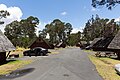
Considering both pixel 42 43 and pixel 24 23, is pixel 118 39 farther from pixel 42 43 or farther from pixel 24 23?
pixel 24 23

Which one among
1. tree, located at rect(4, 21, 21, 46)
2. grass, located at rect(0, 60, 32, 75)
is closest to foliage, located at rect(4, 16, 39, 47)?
tree, located at rect(4, 21, 21, 46)

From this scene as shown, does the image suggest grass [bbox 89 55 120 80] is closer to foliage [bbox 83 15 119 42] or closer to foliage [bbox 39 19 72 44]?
foliage [bbox 83 15 119 42]

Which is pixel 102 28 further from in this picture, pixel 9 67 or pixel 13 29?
pixel 9 67

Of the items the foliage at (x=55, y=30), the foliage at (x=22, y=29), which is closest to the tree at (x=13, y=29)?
the foliage at (x=22, y=29)

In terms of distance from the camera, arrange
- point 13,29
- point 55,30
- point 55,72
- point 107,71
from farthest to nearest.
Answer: point 55,30 → point 13,29 → point 107,71 → point 55,72

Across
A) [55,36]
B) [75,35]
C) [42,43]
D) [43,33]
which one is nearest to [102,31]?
[42,43]

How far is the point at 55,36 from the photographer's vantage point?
467ft

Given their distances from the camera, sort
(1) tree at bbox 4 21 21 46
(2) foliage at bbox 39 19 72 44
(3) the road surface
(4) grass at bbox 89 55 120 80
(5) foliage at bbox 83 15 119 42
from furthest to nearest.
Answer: (2) foliage at bbox 39 19 72 44 < (1) tree at bbox 4 21 21 46 < (5) foliage at bbox 83 15 119 42 < (4) grass at bbox 89 55 120 80 < (3) the road surface

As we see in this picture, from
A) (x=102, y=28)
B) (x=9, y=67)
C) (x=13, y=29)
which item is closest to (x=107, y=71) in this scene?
(x=9, y=67)

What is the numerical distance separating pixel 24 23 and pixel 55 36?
21.0m

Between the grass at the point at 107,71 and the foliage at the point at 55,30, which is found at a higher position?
the foliage at the point at 55,30

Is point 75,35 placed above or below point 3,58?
above

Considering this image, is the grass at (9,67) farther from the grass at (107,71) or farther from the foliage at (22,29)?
the foliage at (22,29)

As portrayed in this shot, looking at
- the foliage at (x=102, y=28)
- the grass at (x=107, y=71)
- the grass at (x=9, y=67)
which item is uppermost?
the foliage at (x=102, y=28)
